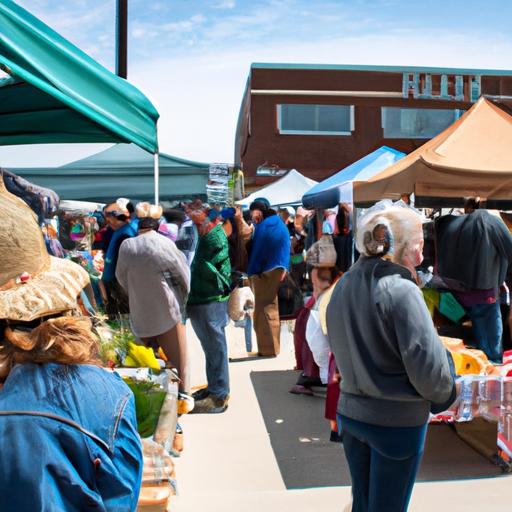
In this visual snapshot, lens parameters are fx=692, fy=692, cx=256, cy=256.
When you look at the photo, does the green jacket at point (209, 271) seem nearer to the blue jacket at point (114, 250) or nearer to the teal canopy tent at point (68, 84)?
the blue jacket at point (114, 250)

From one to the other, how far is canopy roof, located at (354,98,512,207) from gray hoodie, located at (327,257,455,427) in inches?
147

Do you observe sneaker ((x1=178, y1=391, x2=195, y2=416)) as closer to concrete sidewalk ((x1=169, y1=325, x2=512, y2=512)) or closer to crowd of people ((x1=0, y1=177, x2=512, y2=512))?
concrete sidewalk ((x1=169, y1=325, x2=512, y2=512))

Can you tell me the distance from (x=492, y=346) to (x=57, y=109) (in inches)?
175

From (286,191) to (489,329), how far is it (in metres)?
13.3

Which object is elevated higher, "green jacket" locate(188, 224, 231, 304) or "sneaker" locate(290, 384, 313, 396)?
"green jacket" locate(188, 224, 231, 304)

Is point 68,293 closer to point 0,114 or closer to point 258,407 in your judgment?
point 0,114

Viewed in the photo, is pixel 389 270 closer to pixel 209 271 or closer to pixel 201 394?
pixel 209 271

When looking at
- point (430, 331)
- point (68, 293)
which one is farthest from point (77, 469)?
point (430, 331)

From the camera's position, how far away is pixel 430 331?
272 cm

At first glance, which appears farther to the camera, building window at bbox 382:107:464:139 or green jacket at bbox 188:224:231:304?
building window at bbox 382:107:464:139

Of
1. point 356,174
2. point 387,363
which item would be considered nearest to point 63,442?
point 387,363

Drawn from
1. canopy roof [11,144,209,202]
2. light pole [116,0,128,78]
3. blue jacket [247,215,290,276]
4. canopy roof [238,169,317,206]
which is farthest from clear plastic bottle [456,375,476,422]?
canopy roof [238,169,317,206]

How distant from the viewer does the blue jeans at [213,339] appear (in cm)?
625

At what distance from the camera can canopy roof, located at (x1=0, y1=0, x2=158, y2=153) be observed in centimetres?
227
